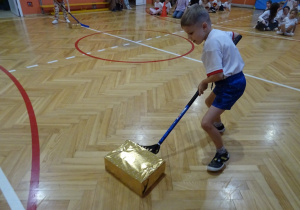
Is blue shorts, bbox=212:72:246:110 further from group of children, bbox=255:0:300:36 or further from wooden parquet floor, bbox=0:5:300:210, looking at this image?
group of children, bbox=255:0:300:36

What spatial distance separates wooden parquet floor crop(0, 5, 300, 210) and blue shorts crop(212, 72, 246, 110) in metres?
0.48

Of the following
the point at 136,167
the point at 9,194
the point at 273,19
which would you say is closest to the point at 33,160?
the point at 9,194

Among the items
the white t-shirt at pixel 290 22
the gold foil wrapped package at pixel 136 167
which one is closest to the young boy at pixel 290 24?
the white t-shirt at pixel 290 22

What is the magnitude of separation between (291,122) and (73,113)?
2149mm

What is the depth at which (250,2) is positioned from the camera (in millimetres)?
10539

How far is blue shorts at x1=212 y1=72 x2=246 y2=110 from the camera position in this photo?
4.74 feet

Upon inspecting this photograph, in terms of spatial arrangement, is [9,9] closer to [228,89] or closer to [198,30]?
Answer: [198,30]

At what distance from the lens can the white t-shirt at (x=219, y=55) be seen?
1303mm

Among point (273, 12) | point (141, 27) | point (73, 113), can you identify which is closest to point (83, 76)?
point (73, 113)

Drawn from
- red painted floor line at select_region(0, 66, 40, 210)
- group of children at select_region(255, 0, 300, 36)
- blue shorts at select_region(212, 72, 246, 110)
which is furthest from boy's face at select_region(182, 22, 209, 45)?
group of children at select_region(255, 0, 300, 36)

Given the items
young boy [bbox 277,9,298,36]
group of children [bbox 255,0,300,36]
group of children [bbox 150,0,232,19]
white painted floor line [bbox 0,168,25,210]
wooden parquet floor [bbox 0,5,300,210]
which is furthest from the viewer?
group of children [bbox 150,0,232,19]

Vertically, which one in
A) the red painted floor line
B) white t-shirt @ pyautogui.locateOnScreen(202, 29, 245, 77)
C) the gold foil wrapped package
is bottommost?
the red painted floor line

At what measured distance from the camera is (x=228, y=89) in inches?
57.4

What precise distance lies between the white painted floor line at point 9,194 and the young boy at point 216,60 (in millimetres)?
1245
